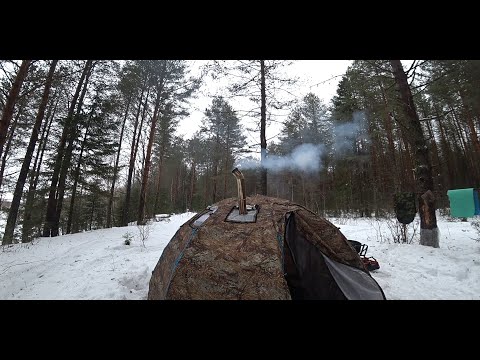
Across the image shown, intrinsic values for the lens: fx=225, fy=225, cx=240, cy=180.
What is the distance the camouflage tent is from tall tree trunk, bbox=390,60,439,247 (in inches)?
150

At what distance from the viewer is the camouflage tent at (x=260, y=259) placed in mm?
2162

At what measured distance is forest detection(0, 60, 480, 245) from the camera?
7.32 metres

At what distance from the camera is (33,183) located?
13938mm

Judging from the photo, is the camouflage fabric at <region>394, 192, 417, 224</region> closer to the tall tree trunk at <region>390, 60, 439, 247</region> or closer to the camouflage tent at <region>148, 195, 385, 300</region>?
the tall tree trunk at <region>390, 60, 439, 247</region>

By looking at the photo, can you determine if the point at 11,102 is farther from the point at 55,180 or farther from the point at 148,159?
the point at 148,159

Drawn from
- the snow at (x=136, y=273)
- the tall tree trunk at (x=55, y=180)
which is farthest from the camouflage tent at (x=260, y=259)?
the tall tree trunk at (x=55, y=180)

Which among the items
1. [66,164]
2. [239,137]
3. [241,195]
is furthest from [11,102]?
[239,137]

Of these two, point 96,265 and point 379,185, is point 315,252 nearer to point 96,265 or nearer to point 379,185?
point 96,265

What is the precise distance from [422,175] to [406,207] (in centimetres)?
91

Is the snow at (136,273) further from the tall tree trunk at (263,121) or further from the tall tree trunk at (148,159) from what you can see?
the tall tree trunk at (148,159)

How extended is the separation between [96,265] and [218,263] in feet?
12.8

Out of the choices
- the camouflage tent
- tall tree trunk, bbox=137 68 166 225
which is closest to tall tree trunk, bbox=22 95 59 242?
tall tree trunk, bbox=137 68 166 225
